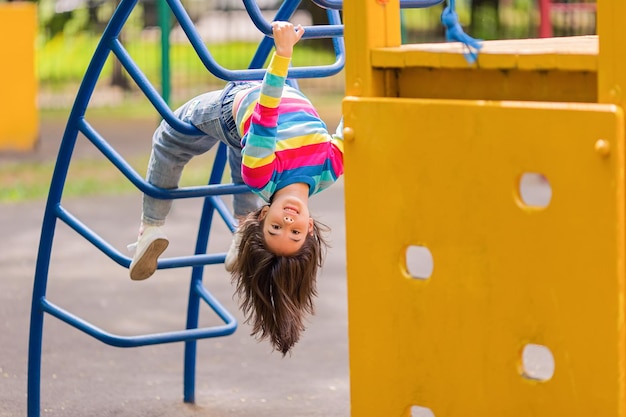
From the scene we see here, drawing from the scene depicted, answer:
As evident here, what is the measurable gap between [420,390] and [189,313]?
60.9 inches

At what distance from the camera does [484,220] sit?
2357mm

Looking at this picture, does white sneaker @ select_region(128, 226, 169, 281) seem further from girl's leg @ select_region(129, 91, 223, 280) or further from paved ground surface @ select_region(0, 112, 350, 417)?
paved ground surface @ select_region(0, 112, 350, 417)

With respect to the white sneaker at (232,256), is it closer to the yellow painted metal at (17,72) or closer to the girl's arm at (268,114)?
the girl's arm at (268,114)

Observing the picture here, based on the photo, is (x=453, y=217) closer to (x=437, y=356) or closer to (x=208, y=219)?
(x=437, y=356)

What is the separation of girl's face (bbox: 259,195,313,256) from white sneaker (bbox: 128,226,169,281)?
15.9 inches

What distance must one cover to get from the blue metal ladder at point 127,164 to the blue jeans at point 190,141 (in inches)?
1.8

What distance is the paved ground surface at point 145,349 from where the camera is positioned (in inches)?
156

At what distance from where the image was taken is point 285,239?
3020 millimetres

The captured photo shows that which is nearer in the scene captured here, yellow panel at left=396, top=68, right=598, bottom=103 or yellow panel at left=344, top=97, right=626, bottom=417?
yellow panel at left=344, top=97, right=626, bottom=417

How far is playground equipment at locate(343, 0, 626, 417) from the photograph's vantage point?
2.19 metres

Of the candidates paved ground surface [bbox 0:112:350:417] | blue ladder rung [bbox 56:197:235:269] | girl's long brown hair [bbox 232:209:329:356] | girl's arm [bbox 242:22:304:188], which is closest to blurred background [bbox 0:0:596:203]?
paved ground surface [bbox 0:112:350:417]

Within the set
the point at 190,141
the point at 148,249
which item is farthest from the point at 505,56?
the point at 148,249

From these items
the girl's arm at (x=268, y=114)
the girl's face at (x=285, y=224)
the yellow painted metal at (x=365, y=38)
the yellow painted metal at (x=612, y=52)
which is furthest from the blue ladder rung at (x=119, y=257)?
the yellow painted metal at (x=612, y=52)

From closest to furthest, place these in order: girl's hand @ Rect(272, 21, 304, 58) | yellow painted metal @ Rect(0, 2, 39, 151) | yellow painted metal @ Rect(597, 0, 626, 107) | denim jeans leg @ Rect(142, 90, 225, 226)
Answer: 1. yellow painted metal @ Rect(597, 0, 626, 107)
2. girl's hand @ Rect(272, 21, 304, 58)
3. denim jeans leg @ Rect(142, 90, 225, 226)
4. yellow painted metal @ Rect(0, 2, 39, 151)
